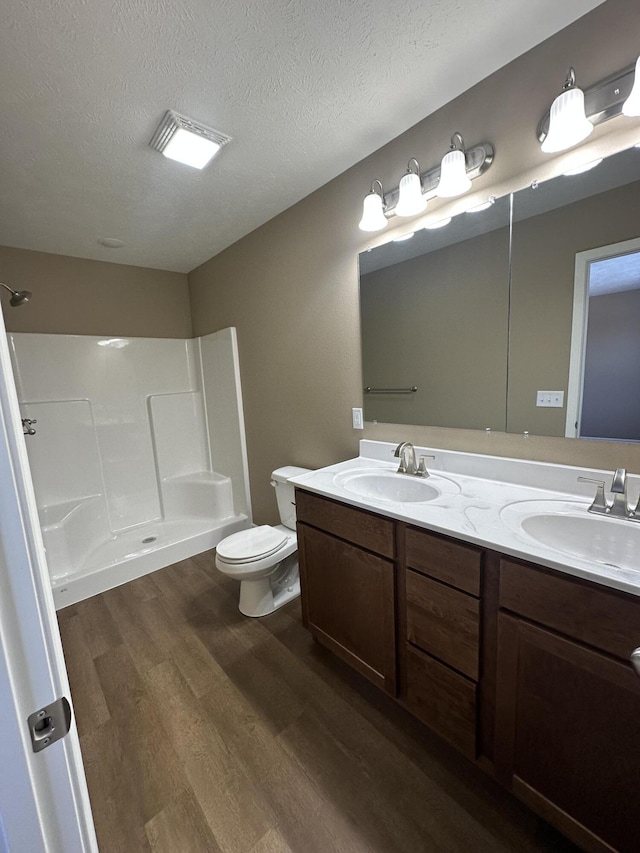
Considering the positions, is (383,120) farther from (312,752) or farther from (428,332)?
(312,752)

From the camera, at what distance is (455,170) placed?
1.33 meters

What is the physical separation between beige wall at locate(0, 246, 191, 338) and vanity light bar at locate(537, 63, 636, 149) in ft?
9.84

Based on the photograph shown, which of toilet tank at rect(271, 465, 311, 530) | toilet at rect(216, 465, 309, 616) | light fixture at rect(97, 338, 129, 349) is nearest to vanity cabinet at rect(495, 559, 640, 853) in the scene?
toilet at rect(216, 465, 309, 616)

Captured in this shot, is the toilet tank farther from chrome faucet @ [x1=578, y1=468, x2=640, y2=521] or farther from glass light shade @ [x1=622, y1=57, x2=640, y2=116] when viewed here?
glass light shade @ [x1=622, y1=57, x2=640, y2=116]

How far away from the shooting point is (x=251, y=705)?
1478 millimetres

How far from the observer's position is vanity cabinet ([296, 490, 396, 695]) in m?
1.29

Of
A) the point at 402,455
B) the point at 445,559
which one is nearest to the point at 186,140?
the point at 402,455

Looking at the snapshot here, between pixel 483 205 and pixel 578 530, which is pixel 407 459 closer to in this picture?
pixel 578 530

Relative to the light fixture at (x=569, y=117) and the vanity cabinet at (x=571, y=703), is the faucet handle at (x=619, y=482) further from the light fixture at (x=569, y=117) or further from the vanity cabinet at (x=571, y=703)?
the light fixture at (x=569, y=117)

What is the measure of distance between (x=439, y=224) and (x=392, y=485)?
1149 millimetres

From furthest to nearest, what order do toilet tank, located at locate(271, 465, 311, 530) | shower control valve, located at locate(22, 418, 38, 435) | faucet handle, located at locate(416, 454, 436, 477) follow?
shower control valve, located at locate(22, 418, 38, 435) → toilet tank, located at locate(271, 465, 311, 530) → faucet handle, located at locate(416, 454, 436, 477)

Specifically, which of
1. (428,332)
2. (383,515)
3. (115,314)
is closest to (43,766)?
(383,515)

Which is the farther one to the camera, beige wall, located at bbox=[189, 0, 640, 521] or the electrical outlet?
the electrical outlet

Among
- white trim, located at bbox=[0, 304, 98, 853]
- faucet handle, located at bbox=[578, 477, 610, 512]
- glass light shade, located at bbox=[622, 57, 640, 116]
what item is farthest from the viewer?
faucet handle, located at bbox=[578, 477, 610, 512]
